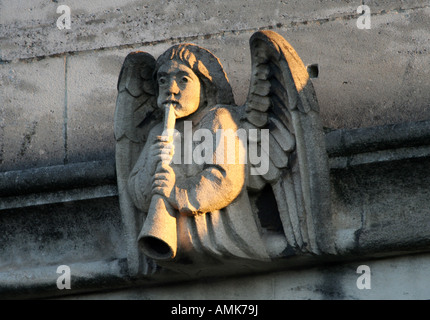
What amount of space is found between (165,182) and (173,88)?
395mm

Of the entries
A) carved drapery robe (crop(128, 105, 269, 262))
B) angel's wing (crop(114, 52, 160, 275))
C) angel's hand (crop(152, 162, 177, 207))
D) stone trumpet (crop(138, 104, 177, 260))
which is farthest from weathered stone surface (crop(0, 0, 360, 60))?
stone trumpet (crop(138, 104, 177, 260))

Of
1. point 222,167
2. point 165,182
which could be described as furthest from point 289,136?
point 165,182

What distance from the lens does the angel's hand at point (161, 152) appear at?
5.31 meters

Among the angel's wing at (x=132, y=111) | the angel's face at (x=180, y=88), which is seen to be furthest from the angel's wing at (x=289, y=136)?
the angel's wing at (x=132, y=111)

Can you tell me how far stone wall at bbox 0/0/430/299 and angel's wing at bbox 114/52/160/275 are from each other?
0.08 m

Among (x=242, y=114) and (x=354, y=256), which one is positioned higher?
(x=242, y=114)

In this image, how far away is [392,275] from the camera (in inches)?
209

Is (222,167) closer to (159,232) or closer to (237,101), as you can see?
(159,232)

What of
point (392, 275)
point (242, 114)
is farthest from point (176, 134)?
point (392, 275)

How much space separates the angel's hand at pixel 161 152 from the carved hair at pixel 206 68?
26cm

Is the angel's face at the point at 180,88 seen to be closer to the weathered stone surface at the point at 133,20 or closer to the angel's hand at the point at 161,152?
the angel's hand at the point at 161,152

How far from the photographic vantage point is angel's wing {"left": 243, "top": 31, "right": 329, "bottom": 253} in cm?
528
